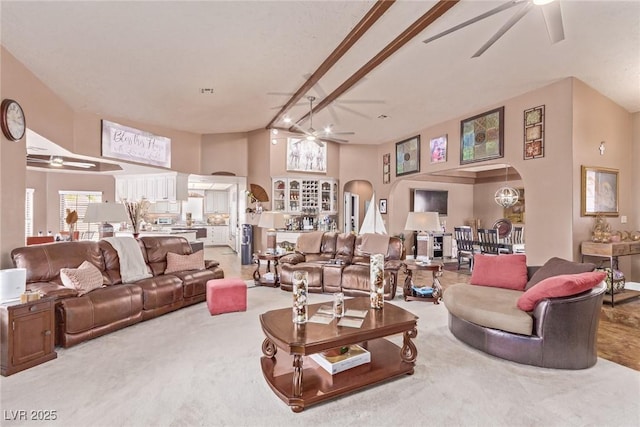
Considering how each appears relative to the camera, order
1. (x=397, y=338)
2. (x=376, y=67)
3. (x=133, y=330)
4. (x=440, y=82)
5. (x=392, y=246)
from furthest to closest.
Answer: (x=392, y=246)
(x=440, y=82)
(x=376, y=67)
(x=133, y=330)
(x=397, y=338)

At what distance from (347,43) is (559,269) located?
11.0ft

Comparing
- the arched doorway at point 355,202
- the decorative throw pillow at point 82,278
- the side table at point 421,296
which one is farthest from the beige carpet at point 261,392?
the arched doorway at point 355,202

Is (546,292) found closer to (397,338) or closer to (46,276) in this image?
(397,338)

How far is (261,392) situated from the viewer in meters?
2.26

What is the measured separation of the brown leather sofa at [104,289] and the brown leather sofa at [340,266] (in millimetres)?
1441

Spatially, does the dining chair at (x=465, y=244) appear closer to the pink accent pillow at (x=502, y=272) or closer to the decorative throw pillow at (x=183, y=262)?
the pink accent pillow at (x=502, y=272)

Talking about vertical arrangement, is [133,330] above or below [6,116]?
below

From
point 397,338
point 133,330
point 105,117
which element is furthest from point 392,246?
point 105,117

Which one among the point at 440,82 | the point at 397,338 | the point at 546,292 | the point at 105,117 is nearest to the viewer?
the point at 546,292

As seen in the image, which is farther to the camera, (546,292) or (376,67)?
(376,67)

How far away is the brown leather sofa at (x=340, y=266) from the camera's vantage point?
4.86 meters

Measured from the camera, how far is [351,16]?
3.29m

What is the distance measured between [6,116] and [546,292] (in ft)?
17.5

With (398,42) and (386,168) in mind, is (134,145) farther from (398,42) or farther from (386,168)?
(386,168)
